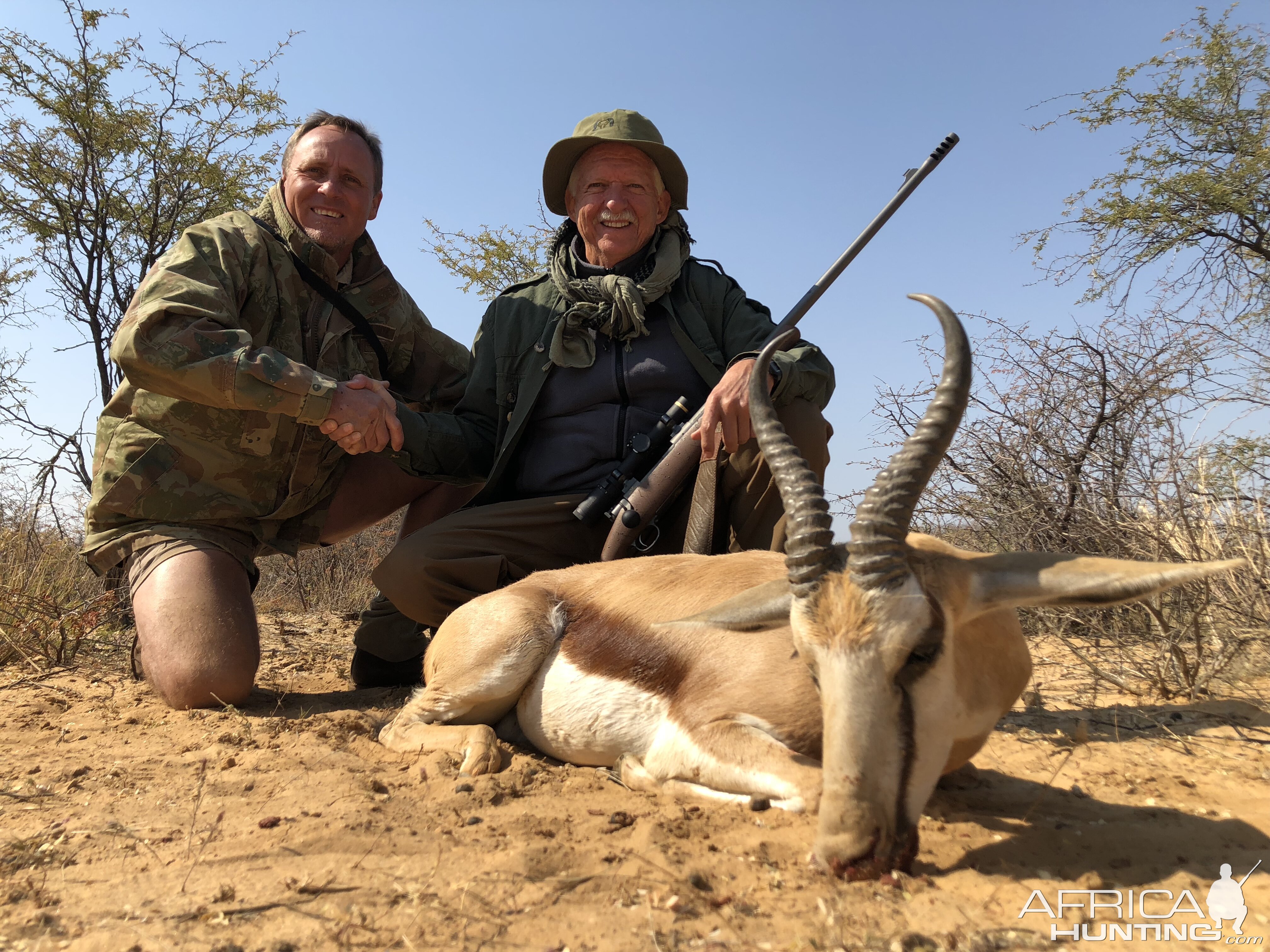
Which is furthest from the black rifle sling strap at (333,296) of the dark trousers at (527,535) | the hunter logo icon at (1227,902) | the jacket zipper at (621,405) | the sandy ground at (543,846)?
the hunter logo icon at (1227,902)

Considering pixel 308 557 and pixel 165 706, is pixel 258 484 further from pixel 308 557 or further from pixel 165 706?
pixel 308 557

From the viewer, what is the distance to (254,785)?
3234mm

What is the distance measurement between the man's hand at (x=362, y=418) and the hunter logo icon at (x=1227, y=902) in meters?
4.12

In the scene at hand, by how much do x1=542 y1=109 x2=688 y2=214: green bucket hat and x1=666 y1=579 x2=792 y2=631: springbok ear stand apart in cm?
349

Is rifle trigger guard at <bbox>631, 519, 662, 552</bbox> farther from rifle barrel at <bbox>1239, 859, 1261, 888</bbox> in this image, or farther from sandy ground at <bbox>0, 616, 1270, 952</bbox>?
rifle barrel at <bbox>1239, 859, 1261, 888</bbox>

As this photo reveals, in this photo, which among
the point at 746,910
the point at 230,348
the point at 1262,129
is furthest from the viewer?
the point at 1262,129

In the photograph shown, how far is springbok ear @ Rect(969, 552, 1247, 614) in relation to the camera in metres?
2.29

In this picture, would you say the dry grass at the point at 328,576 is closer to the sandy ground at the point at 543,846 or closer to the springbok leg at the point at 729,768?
the sandy ground at the point at 543,846

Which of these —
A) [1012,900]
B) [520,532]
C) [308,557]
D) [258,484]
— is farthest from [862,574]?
A: [308,557]

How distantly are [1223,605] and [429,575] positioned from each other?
425cm

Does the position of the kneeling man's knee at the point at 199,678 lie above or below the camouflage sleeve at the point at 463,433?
below

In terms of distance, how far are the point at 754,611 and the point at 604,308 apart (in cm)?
280

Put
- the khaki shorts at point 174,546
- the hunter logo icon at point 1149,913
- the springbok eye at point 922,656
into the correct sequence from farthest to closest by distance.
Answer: the khaki shorts at point 174,546, the springbok eye at point 922,656, the hunter logo icon at point 1149,913

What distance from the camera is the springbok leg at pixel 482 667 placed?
397 centimetres
